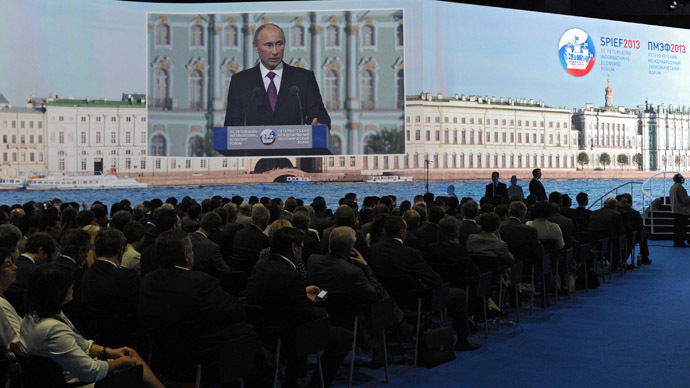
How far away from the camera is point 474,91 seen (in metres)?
19.9

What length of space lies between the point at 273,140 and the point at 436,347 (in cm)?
1370

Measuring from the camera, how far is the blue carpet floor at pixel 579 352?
4.71 meters

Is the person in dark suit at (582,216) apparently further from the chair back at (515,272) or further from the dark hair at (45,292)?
the dark hair at (45,292)

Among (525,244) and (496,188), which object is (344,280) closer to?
(525,244)

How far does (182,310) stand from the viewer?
10.4ft

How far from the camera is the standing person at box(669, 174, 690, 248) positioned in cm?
1289

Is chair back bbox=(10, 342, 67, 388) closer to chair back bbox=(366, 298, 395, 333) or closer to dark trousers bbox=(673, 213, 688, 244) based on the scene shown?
chair back bbox=(366, 298, 395, 333)

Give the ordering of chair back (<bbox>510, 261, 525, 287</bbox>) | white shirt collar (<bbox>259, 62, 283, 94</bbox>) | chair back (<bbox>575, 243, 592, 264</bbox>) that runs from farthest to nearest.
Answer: white shirt collar (<bbox>259, 62, 283, 94</bbox>) → chair back (<bbox>575, 243, 592, 264</bbox>) → chair back (<bbox>510, 261, 525, 287</bbox>)

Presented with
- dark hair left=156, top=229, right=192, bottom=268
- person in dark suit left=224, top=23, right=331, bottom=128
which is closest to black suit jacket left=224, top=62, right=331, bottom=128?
person in dark suit left=224, top=23, right=331, bottom=128

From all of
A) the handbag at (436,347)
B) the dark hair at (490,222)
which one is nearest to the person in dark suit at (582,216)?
the dark hair at (490,222)

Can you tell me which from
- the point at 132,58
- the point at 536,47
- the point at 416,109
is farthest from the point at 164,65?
the point at 536,47

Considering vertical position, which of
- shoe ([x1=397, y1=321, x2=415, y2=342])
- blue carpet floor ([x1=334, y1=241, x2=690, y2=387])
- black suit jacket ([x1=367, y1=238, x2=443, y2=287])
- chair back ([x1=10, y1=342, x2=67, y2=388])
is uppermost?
black suit jacket ([x1=367, y1=238, x2=443, y2=287])

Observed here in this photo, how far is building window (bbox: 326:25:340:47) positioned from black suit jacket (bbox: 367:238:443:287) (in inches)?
608

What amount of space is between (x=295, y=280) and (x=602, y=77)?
18859mm
